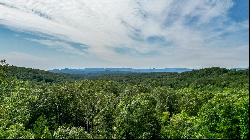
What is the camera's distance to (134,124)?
70.0 metres

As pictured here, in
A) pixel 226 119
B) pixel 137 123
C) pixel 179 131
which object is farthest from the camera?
pixel 179 131

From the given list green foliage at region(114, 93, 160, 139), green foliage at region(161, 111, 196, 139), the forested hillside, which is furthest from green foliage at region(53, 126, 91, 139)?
green foliage at region(161, 111, 196, 139)

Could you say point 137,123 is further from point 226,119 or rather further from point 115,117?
point 226,119

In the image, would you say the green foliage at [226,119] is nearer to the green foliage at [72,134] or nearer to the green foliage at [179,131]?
the green foliage at [179,131]

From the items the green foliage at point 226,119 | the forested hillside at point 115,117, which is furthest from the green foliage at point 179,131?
the green foliage at point 226,119

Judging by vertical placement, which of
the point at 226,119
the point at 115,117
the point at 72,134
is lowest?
the point at 115,117

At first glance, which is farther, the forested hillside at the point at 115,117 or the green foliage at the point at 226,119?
the green foliage at the point at 226,119

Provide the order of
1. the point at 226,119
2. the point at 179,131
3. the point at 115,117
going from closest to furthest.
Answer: the point at 226,119 < the point at 179,131 < the point at 115,117

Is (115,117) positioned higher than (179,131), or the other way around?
(115,117)

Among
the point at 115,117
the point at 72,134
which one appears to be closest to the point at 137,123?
the point at 115,117

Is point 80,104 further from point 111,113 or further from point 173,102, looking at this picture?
point 173,102

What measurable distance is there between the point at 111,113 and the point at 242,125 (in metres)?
29.4

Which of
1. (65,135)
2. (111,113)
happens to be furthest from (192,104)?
(65,135)

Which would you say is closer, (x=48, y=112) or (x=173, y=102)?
(x=48, y=112)
